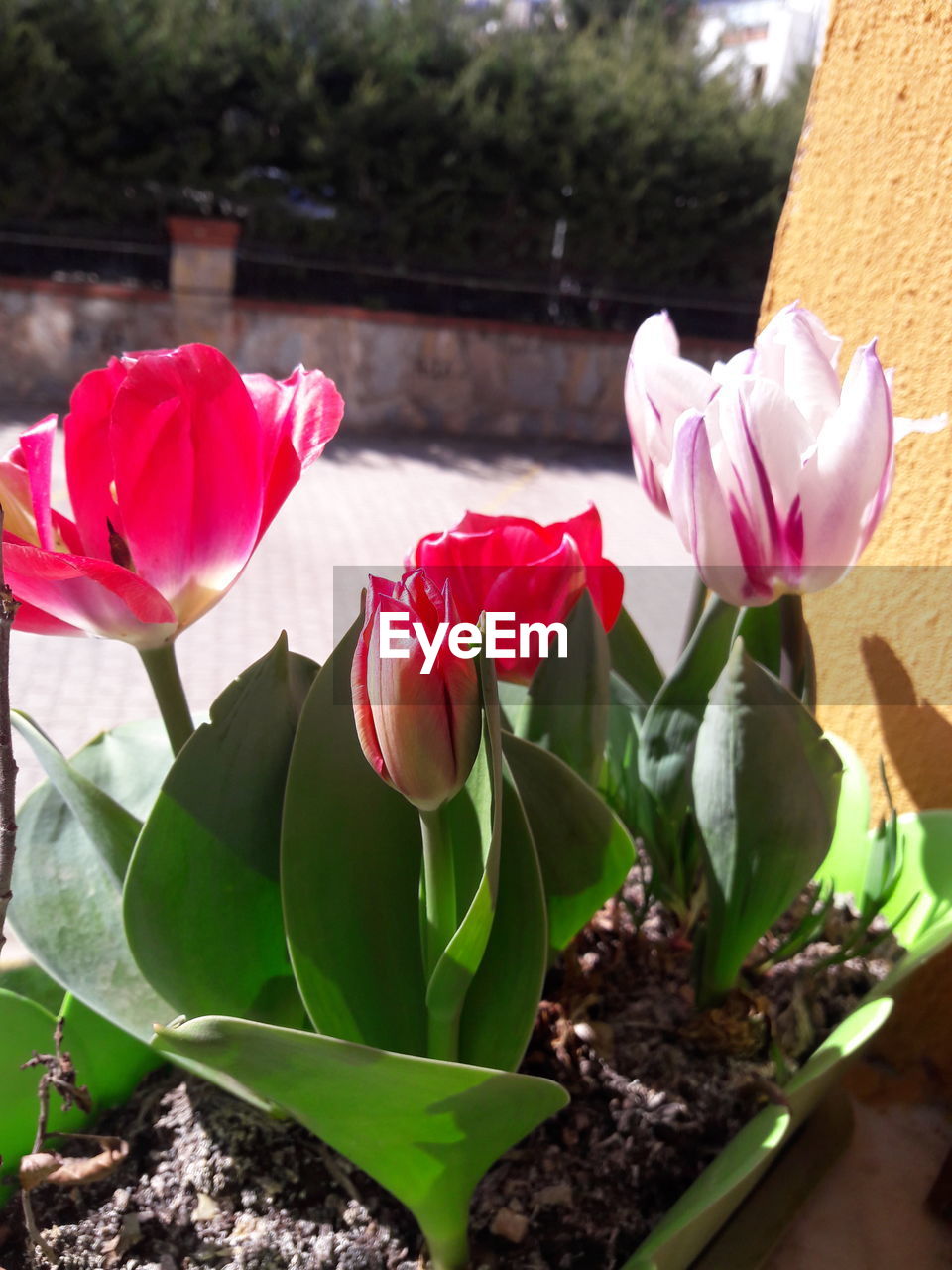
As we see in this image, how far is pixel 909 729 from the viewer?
3.14 ft

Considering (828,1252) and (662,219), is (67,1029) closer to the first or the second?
(828,1252)

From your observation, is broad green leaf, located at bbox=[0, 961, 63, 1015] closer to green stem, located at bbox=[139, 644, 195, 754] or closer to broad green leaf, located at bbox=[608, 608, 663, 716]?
green stem, located at bbox=[139, 644, 195, 754]

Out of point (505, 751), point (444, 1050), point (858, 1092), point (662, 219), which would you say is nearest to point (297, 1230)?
point (444, 1050)

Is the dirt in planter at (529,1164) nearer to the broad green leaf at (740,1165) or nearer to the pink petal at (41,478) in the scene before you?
the broad green leaf at (740,1165)

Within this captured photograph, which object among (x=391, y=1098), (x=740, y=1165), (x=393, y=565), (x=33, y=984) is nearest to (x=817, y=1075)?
(x=740, y=1165)

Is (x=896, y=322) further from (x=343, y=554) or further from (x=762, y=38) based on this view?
(x=762, y=38)

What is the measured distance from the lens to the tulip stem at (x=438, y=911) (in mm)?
523

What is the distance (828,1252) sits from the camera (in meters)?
0.79

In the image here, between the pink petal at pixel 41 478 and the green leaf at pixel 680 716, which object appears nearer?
the pink petal at pixel 41 478

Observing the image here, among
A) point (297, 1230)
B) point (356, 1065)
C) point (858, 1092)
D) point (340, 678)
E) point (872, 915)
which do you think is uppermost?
point (340, 678)

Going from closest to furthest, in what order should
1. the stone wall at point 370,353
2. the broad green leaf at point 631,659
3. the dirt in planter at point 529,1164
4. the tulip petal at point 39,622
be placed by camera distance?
the tulip petal at point 39,622, the dirt in planter at point 529,1164, the broad green leaf at point 631,659, the stone wall at point 370,353

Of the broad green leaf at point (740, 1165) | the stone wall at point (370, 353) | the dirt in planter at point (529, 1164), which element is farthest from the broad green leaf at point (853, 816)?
the stone wall at point (370, 353)

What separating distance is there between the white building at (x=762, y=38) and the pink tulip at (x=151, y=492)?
26.7ft

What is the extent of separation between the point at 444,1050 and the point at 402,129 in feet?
22.4
